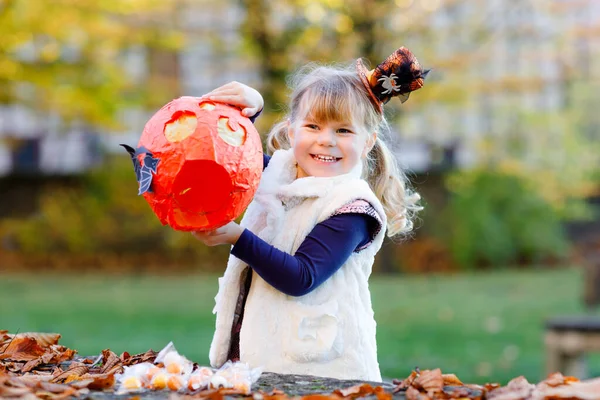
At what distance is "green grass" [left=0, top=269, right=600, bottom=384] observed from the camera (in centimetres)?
879

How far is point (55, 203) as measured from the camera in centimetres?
1702

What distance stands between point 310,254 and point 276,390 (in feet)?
1.77

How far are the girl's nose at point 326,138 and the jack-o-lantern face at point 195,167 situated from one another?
0.30 meters

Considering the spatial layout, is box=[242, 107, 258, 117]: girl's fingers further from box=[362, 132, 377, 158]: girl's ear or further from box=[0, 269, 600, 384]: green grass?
box=[0, 269, 600, 384]: green grass

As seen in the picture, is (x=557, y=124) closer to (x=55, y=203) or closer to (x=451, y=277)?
(x=451, y=277)

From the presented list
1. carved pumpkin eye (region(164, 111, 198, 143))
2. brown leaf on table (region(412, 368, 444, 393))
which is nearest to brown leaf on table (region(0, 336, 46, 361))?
carved pumpkin eye (region(164, 111, 198, 143))

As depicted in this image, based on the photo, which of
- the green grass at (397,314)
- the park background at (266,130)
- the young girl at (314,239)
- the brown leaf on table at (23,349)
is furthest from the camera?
the park background at (266,130)

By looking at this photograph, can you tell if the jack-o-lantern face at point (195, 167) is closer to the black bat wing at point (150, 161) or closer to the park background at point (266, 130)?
the black bat wing at point (150, 161)

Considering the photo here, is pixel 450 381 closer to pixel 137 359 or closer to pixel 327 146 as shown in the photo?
pixel 327 146

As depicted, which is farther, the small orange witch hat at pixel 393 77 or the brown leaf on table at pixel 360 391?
the small orange witch hat at pixel 393 77

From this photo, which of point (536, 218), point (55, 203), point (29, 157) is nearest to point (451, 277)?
point (536, 218)

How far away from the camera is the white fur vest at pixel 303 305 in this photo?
10.4ft

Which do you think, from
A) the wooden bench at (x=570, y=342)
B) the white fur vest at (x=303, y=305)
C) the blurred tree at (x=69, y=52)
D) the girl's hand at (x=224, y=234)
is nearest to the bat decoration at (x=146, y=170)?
the girl's hand at (x=224, y=234)

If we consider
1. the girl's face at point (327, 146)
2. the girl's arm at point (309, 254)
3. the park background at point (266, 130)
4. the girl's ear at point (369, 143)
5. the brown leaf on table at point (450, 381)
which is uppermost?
the park background at point (266, 130)
